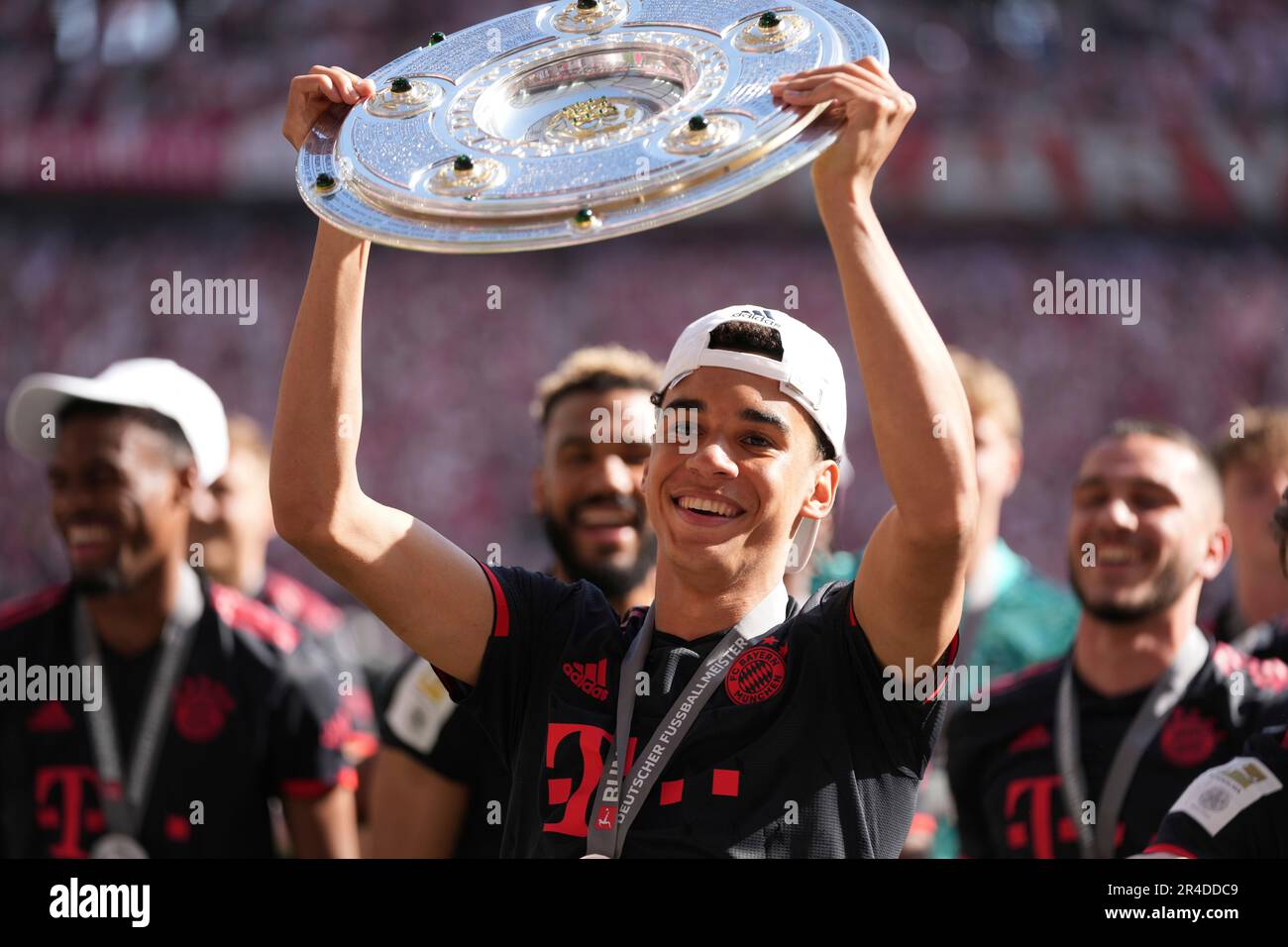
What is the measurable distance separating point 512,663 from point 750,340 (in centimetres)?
68

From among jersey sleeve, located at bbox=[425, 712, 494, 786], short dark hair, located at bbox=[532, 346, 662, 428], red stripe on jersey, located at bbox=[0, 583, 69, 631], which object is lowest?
jersey sleeve, located at bbox=[425, 712, 494, 786]

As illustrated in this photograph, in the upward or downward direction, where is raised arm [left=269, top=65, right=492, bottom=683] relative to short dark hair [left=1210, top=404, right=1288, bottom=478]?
downward

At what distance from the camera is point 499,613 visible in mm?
2986

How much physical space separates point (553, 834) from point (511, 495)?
8.02 meters

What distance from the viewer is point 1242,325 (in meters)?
11.0

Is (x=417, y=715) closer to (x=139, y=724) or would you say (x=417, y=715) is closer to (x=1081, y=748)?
(x=139, y=724)

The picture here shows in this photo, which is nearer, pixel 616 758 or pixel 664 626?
pixel 616 758

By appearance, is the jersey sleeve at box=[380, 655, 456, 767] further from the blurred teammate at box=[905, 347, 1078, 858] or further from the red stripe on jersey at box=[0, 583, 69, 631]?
the blurred teammate at box=[905, 347, 1078, 858]

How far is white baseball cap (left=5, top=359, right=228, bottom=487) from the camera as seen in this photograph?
4863mm

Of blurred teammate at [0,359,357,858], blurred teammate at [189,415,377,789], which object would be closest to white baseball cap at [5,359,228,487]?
blurred teammate at [0,359,357,858]

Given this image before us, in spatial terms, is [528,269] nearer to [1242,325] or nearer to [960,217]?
[960,217]

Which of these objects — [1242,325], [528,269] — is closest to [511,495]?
[528,269]
